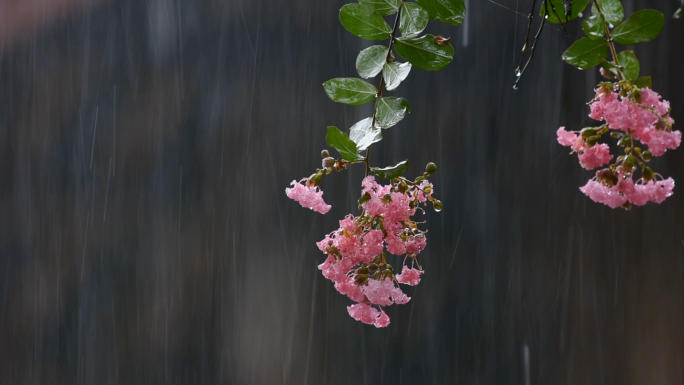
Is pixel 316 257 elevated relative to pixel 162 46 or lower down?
lower down

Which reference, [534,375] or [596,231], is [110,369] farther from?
[596,231]

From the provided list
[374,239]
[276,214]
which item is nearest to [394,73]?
[374,239]

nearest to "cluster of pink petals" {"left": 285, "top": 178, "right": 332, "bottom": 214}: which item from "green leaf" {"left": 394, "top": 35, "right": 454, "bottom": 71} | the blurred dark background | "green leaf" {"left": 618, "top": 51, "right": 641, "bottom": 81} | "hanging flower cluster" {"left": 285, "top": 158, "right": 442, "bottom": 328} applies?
"hanging flower cluster" {"left": 285, "top": 158, "right": 442, "bottom": 328}

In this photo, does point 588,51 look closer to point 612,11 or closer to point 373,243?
point 612,11

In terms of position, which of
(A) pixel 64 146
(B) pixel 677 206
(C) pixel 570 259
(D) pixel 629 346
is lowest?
(D) pixel 629 346

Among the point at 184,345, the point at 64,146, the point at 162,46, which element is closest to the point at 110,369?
the point at 184,345

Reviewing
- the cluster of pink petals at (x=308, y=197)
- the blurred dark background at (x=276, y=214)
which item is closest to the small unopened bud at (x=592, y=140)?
the cluster of pink petals at (x=308, y=197)

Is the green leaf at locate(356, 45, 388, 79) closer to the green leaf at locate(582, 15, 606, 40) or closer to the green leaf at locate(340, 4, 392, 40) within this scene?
the green leaf at locate(340, 4, 392, 40)
